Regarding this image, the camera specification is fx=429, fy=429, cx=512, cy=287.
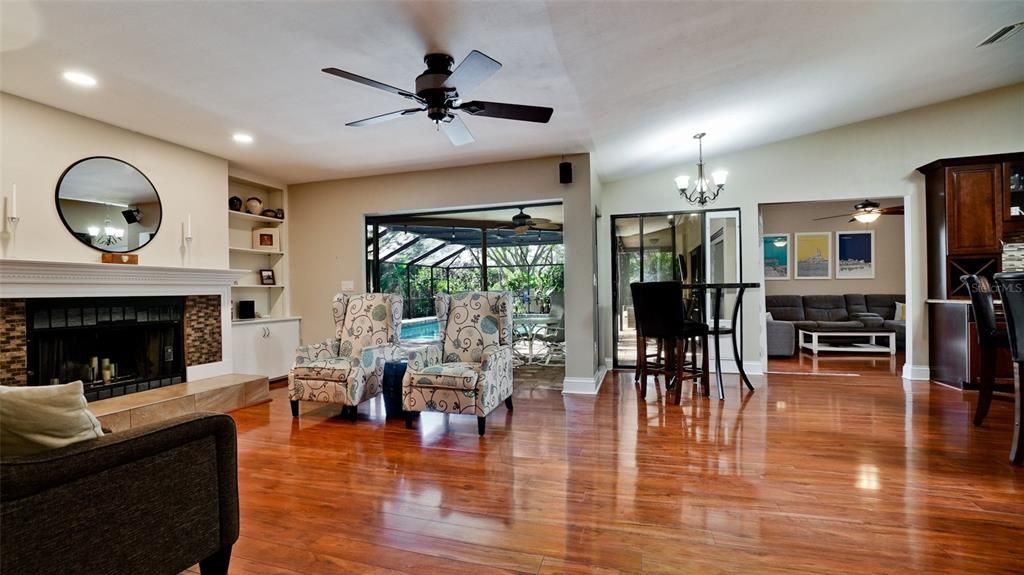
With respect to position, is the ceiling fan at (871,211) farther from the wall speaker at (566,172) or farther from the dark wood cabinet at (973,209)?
the wall speaker at (566,172)

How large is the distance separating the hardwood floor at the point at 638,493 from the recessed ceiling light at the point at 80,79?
2.65 m

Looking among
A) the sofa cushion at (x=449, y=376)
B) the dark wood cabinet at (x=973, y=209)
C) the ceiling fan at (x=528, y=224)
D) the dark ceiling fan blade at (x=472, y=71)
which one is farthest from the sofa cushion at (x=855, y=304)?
the dark ceiling fan blade at (x=472, y=71)

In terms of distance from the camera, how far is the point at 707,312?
5516mm

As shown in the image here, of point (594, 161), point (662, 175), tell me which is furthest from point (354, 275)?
point (662, 175)

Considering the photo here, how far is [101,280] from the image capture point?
3492 mm

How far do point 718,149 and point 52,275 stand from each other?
644 cm

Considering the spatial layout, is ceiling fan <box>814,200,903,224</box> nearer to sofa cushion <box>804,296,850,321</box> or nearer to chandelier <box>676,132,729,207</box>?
sofa cushion <box>804,296,850,321</box>

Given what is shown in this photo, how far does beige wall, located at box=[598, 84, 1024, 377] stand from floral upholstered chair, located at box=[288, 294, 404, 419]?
286cm

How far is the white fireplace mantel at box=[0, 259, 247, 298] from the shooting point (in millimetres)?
3027

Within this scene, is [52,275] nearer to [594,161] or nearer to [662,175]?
[594,161]

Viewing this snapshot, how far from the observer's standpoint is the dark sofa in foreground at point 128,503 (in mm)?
1061

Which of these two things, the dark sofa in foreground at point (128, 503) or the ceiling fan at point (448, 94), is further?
the ceiling fan at point (448, 94)

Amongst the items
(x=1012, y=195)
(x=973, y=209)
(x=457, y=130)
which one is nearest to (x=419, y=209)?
(x=457, y=130)

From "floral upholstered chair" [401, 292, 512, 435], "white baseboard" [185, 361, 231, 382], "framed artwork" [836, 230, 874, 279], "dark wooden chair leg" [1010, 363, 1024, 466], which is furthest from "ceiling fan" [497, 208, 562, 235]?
"framed artwork" [836, 230, 874, 279]
